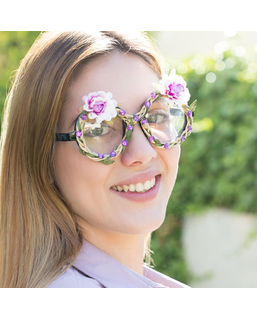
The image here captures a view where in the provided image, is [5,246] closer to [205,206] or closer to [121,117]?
[121,117]

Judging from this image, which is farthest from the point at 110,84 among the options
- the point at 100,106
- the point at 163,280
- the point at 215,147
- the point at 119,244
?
the point at 215,147

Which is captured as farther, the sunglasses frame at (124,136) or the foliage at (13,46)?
the foliage at (13,46)

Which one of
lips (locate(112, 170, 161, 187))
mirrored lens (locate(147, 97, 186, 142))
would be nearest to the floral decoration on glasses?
mirrored lens (locate(147, 97, 186, 142))

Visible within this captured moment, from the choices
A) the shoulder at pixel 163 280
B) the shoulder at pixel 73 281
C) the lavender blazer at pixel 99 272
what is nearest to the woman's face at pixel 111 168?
the lavender blazer at pixel 99 272

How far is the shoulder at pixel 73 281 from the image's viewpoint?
5.46 ft

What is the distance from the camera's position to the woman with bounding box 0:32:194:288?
182 cm

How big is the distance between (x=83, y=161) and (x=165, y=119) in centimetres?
49

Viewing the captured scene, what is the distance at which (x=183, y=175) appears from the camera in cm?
580

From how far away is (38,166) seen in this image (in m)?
1.90

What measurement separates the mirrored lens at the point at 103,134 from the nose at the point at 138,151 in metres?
0.06

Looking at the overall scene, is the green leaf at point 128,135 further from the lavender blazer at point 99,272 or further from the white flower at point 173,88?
the lavender blazer at point 99,272

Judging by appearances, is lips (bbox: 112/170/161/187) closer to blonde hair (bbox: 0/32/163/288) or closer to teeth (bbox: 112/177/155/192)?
teeth (bbox: 112/177/155/192)
